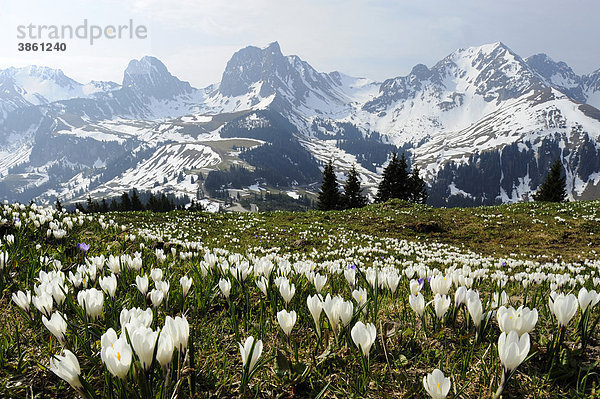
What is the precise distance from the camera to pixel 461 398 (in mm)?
1750

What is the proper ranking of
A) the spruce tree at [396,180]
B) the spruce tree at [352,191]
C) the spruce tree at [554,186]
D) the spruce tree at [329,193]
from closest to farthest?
the spruce tree at [554,186] < the spruce tree at [329,193] < the spruce tree at [396,180] < the spruce tree at [352,191]

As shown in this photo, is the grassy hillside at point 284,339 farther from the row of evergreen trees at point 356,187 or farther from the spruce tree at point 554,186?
the spruce tree at point 554,186

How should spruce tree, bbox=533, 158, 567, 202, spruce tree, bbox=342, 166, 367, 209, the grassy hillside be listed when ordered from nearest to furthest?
the grassy hillside < spruce tree, bbox=533, 158, 567, 202 < spruce tree, bbox=342, 166, 367, 209

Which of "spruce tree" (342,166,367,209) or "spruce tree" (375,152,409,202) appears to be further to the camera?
"spruce tree" (342,166,367,209)

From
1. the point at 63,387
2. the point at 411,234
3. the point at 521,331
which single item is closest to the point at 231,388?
the point at 63,387

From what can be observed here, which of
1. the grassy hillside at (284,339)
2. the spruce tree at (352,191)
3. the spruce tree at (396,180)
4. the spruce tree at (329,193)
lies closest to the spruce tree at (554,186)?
the spruce tree at (396,180)

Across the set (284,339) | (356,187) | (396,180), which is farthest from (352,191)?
(284,339)

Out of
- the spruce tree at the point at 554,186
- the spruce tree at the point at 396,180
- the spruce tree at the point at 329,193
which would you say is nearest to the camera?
the spruce tree at the point at 554,186

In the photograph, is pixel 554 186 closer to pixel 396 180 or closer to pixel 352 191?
pixel 396 180

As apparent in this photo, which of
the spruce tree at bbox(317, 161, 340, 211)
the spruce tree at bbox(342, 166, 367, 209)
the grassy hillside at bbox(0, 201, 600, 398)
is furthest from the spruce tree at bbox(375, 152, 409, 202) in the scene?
the grassy hillside at bbox(0, 201, 600, 398)

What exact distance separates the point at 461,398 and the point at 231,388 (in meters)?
1.31

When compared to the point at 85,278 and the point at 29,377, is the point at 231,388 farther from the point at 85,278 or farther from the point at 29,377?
the point at 85,278

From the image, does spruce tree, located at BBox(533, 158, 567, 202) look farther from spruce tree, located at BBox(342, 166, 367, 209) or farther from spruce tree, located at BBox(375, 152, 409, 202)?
spruce tree, located at BBox(342, 166, 367, 209)

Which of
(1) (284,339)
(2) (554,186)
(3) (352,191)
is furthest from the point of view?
(3) (352,191)
